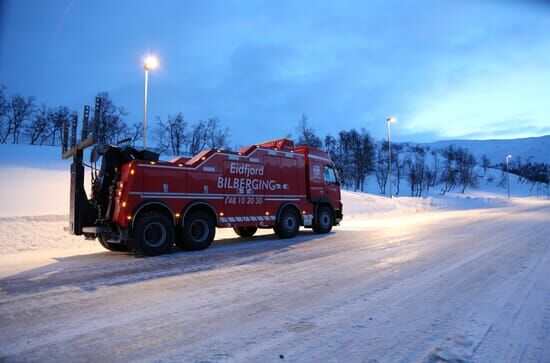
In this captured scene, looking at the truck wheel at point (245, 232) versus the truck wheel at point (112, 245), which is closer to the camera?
the truck wheel at point (112, 245)

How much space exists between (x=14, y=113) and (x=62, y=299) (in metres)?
64.2

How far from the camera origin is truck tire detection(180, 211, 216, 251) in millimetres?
10188

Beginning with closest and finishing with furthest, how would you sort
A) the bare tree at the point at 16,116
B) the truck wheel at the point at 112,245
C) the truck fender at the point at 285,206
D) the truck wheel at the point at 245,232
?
the truck wheel at the point at 112,245 < the truck fender at the point at 285,206 < the truck wheel at the point at 245,232 < the bare tree at the point at 16,116

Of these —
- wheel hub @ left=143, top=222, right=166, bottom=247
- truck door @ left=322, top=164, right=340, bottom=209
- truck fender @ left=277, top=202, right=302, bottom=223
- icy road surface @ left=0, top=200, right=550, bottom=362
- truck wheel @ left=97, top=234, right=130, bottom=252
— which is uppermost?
truck door @ left=322, top=164, right=340, bottom=209

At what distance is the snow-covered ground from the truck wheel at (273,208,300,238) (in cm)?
268

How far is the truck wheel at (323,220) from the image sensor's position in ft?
47.4

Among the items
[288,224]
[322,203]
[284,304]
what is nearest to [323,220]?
[322,203]

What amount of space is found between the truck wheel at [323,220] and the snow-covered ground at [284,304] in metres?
4.31

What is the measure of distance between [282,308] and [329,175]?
35.4ft

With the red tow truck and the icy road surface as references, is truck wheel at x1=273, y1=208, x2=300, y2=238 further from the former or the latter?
the icy road surface

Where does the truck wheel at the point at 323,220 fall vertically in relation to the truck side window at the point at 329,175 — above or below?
below

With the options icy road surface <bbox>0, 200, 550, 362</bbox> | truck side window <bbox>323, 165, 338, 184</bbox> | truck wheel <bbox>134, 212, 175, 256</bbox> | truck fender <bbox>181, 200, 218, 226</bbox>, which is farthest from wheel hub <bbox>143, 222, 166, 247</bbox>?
truck side window <bbox>323, 165, 338, 184</bbox>

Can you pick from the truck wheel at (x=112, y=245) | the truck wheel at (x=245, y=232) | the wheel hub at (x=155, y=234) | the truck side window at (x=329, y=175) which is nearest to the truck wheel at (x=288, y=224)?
the truck wheel at (x=245, y=232)

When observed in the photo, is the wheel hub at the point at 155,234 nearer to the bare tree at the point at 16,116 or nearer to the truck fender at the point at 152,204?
the truck fender at the point at 152,204
